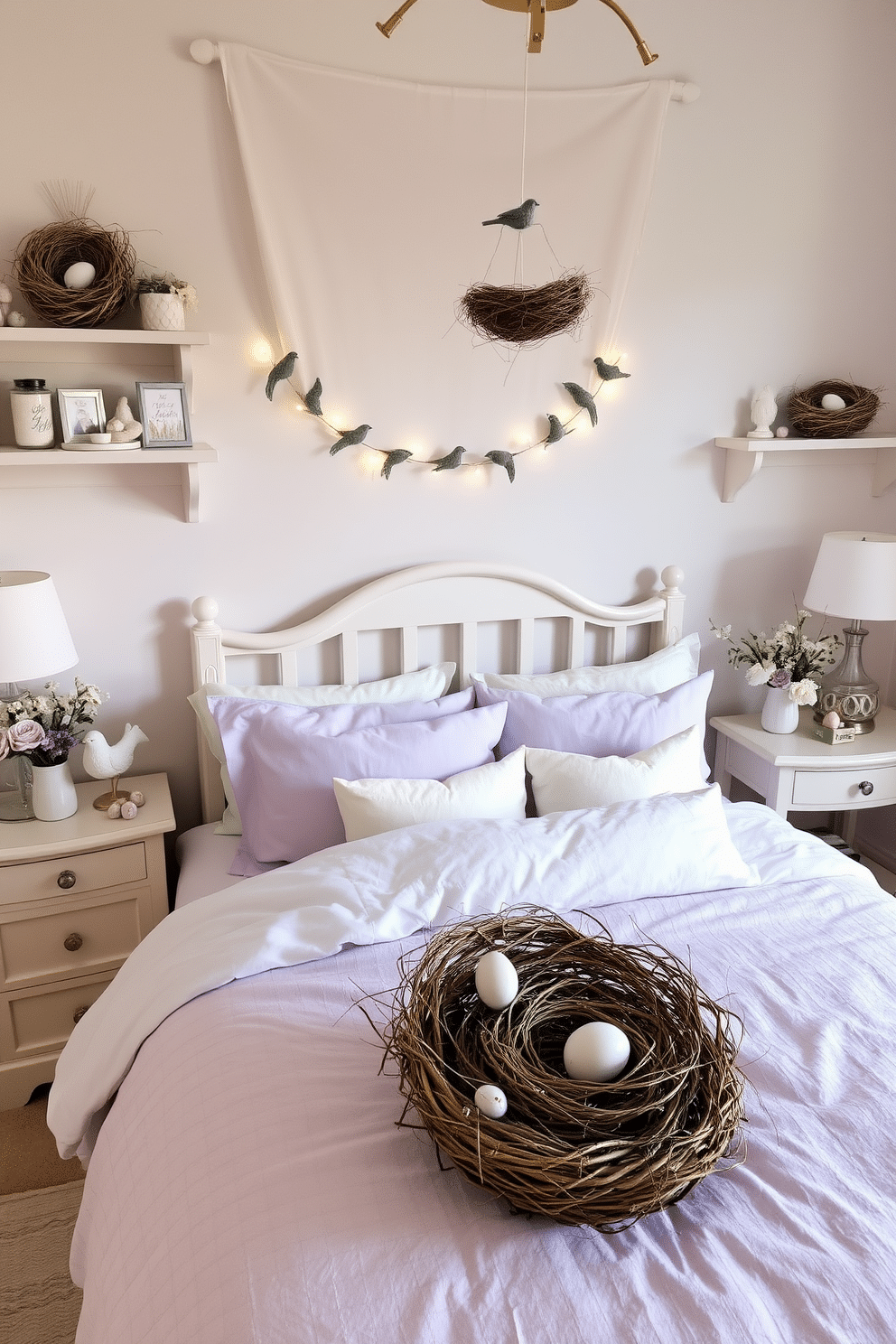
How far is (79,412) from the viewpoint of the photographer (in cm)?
203

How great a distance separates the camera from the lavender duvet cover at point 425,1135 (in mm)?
1078

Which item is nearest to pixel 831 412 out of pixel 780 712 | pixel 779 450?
pixel 779 450

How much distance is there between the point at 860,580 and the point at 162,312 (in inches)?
70.6

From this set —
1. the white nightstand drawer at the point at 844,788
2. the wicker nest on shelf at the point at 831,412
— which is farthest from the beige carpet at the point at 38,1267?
the wicker nest on shelf at the point at 831,412

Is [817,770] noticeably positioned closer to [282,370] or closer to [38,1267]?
[282,370]

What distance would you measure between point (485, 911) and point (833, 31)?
93.2 inches

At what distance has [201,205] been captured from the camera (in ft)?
6.93

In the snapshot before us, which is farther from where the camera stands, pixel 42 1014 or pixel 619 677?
pixel 619 677

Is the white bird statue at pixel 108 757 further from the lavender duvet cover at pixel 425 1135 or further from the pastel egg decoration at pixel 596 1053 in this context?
the pastel egg decoration at pixel 596 1053

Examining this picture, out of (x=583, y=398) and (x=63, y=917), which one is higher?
(x=583, y=398)

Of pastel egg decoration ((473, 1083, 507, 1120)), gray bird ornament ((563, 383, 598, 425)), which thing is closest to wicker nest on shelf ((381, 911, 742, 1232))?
pastel egg decoration ((473, 1083, 507, 1120))

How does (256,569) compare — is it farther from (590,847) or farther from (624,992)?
(624,992)

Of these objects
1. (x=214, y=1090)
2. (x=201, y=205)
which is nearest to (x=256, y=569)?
(x=201, y=205)

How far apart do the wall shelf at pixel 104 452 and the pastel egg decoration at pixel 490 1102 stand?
142cm
